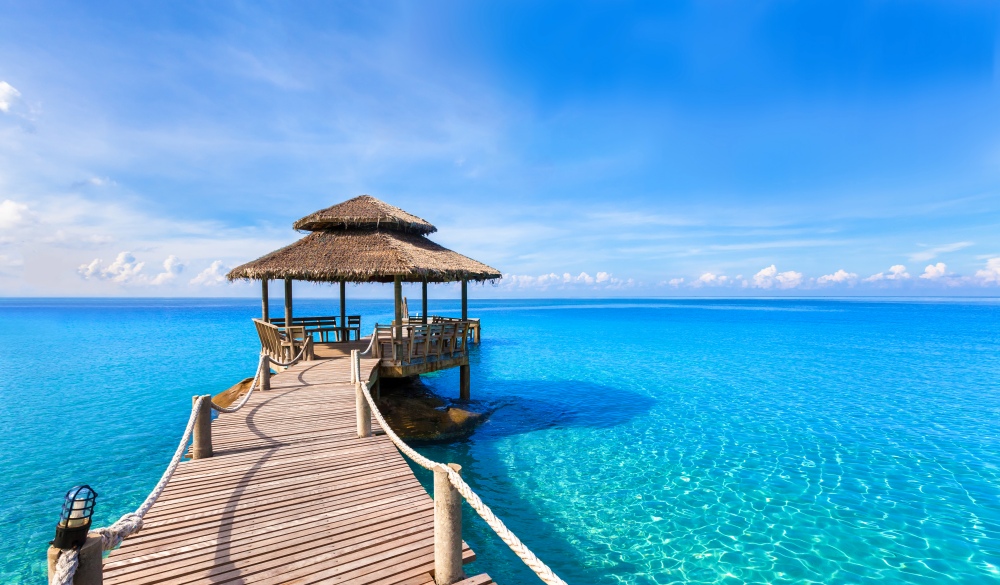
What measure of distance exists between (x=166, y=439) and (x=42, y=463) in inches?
97.4

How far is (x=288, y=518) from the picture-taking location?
4.53 metres

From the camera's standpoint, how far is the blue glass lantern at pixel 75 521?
2383 millimetres

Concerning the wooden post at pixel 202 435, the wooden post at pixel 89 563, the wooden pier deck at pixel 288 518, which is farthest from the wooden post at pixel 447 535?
the wooden post at pixel 202 435

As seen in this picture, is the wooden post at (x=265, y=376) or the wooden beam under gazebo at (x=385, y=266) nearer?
the wooden post at (x=265, y=376)

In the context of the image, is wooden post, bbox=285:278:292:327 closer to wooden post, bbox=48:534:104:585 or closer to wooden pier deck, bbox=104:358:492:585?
wooden pier deck, bbox=104:358:492:585

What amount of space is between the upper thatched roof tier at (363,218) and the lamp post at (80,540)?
12.4m

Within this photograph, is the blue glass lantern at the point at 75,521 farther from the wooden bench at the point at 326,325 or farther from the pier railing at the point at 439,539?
the wooden bench at the point at 326,325

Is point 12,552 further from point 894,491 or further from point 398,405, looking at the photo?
point 894,491

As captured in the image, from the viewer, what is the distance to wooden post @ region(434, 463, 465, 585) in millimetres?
3434

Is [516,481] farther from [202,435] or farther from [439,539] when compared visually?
[439,539]

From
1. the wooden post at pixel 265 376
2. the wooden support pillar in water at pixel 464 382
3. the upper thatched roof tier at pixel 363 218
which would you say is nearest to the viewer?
the wooden post at pixel 265 376

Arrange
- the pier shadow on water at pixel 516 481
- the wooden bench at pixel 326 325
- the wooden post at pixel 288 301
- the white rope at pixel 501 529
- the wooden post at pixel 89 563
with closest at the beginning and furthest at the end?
the wooden post at pixel 89 563 < the white rope at pixel 501 529 < the pier shadow on water at pixel 516 481 < the wooden post at pixel 288 301 < the wooden bench at pixel 326 325

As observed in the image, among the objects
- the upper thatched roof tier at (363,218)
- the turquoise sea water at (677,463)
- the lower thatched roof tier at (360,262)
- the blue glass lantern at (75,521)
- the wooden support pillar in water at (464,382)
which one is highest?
the upper thatched roof tier at (363,218)

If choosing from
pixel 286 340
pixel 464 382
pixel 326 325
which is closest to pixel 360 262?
pixel 286 340
